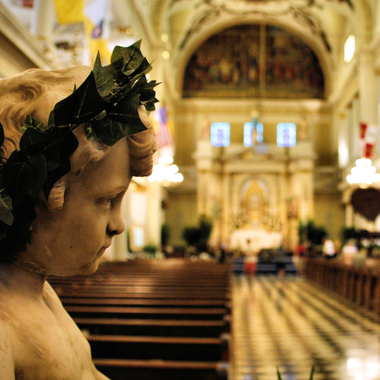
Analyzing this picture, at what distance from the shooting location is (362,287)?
9125 mm

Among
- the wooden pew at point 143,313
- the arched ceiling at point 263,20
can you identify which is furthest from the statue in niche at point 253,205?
the wooden pew at point 143,313

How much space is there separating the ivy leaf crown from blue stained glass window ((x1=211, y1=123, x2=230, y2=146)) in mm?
26351

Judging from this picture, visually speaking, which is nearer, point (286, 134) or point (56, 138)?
point (56, 138)

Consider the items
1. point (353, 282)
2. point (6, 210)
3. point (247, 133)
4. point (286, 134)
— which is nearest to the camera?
point (6, 210)

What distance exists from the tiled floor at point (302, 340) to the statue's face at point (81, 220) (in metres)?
1.98

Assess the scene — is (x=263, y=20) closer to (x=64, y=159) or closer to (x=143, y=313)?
(x=143, y=313)

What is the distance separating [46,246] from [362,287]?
9.28 meters

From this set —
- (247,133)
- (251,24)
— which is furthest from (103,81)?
(251,24)

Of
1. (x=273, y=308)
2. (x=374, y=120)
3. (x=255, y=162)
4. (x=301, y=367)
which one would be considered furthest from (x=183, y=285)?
(x=255, y=162)

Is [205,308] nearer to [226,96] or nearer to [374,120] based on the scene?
[374,120]

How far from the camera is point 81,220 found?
0.82 meters

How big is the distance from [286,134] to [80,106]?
27.3 m

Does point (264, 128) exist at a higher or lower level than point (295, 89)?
lower

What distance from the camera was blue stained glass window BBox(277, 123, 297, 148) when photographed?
27078 millimetres
